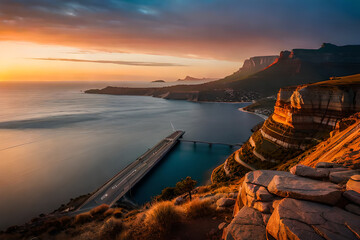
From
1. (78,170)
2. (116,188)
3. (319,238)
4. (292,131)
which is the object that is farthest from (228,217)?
(78,170)

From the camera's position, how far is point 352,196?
18.3 ft

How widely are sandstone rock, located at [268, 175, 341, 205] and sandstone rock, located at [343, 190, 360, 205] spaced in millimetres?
185

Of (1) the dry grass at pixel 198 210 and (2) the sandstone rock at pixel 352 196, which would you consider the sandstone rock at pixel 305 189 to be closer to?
(2) the sandstone rock at pixel 352 196

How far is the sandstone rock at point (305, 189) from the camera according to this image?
5.85 m

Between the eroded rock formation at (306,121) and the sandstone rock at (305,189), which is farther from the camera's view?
the eroded rock formation at (306,121)

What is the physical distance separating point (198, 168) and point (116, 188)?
21497 mm

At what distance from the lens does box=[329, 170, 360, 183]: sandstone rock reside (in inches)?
264

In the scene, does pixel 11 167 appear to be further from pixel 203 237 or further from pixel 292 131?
pixel 292 131

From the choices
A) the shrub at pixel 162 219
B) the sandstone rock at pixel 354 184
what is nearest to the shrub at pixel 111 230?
the shrub at pixel 162 219

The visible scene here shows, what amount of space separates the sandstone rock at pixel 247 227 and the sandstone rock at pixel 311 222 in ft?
1.37

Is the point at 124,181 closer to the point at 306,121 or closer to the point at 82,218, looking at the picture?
the point at 82,218

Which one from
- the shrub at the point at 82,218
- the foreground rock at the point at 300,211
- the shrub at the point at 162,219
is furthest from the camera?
the shrub at the point at 82,218

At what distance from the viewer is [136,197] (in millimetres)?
35656

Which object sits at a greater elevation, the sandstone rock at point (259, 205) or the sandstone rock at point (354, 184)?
the sandstone rock at point (354, 184)
